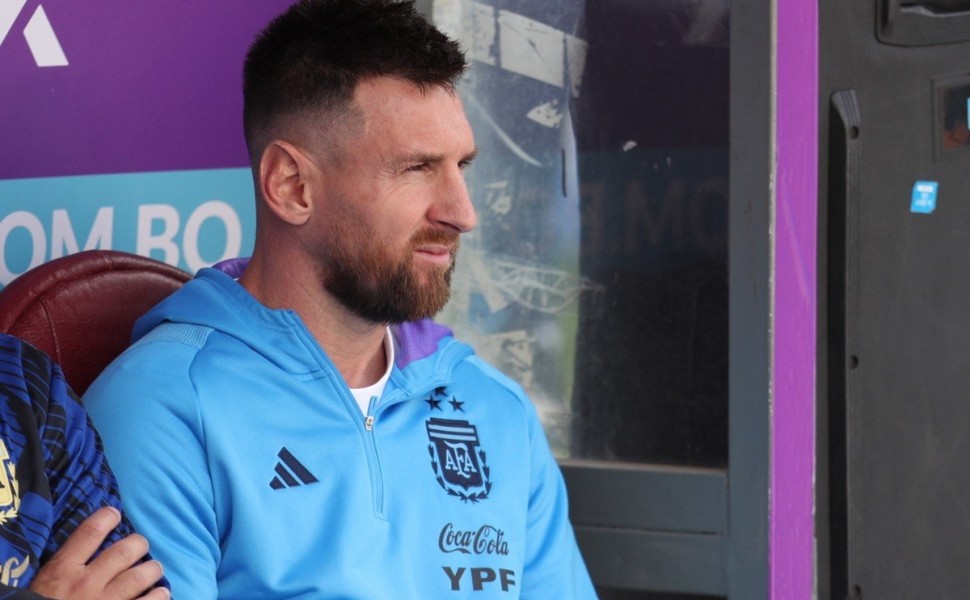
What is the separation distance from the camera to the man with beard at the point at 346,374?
1.70 meters

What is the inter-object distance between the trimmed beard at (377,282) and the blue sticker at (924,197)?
1.03m

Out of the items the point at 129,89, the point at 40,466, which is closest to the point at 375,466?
the point at 40,466

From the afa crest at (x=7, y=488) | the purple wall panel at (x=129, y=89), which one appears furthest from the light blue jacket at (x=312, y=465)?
the purple wall panel at (x=129, y=89)

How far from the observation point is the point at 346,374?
193 cm

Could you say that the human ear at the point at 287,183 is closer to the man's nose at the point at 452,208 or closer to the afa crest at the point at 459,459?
the man's nose at the point at 452,208

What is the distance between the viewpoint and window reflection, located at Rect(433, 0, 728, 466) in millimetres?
2342

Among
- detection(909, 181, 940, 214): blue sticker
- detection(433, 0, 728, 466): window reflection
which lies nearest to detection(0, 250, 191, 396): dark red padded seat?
detection(433, 0, 728, 466): window reflection

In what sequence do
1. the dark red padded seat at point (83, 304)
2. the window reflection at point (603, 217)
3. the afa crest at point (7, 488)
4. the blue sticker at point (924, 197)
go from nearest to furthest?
the afa crest at point (7, 488) → the dark red padded seat at point (83, 304) → the window reflection at point (603, 217) → the blue sticker at point (924, 197)

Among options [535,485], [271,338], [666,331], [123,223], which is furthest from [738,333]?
[123,223]

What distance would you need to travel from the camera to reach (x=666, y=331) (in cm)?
237

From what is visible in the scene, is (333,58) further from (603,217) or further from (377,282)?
(603,217)

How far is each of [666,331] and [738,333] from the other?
14 cm

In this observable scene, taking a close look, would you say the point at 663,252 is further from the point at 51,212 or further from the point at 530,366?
the point at 51,212

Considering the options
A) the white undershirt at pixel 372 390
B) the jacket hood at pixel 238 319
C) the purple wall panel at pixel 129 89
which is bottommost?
the white undershirt at pixel 372 390
